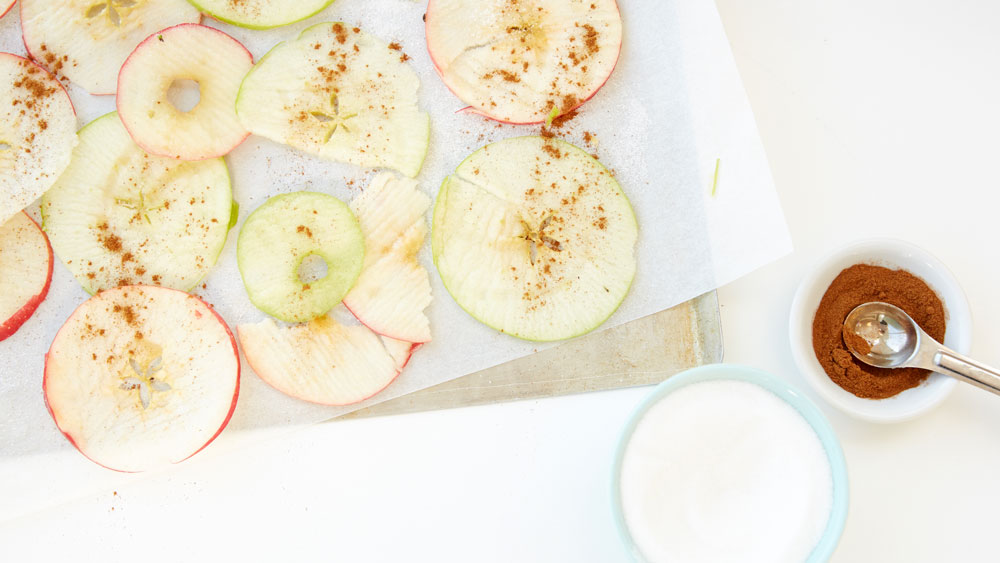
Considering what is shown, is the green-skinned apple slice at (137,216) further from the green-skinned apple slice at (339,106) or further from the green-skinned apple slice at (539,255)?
the green-skinned apple slice at (539,255)

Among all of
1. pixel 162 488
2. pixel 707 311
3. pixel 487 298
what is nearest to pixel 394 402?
pixel 487 298

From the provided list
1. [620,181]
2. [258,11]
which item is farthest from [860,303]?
[258,11]

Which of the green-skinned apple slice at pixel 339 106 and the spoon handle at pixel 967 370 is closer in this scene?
the spoon handle at pixel 967 370

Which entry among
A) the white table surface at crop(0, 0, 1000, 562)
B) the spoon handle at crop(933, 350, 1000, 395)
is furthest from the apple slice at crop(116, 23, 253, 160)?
the spoon handle at crop(933, 350, 1000, 395)

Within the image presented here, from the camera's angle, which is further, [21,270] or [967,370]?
[21,270]

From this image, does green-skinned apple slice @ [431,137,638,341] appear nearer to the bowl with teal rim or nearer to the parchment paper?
the parchment paper

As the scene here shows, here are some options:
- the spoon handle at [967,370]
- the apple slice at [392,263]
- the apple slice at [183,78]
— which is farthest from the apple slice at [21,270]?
the spoon handle at [967,370]

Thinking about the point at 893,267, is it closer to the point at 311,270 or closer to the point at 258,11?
the point at 311,270
